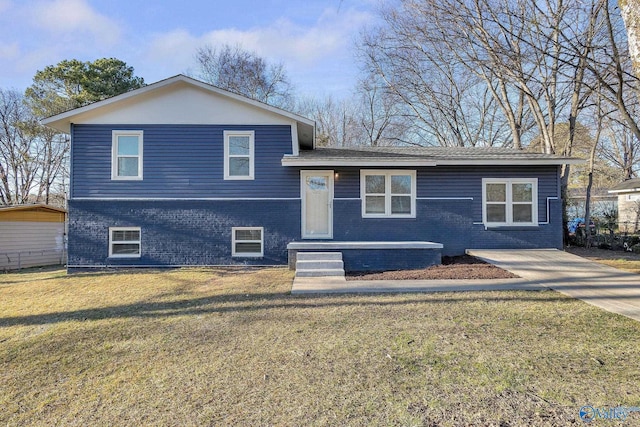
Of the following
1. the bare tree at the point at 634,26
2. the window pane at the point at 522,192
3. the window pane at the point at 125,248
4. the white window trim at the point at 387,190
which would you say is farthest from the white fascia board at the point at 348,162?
the bare tree at the point at 634,26

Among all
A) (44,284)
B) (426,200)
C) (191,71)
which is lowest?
(44,284)

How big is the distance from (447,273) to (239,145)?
22.1ft

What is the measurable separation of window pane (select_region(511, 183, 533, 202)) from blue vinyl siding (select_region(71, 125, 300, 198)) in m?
6.63

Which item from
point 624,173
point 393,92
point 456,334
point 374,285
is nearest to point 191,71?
point 393,92

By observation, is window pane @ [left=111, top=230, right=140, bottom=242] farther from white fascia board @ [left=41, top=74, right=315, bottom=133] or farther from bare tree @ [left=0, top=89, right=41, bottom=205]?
bare tree @ [left=0, top=89, right=41, bottom=205]

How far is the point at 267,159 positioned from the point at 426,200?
16.1 ft

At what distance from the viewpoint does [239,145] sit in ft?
32.8

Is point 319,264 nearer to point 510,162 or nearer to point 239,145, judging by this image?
point 239,145

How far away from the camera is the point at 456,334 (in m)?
4.05

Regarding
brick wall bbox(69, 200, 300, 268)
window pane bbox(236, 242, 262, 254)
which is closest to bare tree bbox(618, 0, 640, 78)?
brick wall bbox(69, 200, 300, 268)

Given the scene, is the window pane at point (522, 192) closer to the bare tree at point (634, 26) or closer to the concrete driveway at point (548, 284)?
the concrete driveway at point (548, 284)

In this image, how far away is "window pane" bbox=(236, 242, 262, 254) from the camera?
996cm

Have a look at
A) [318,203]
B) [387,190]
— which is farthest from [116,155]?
[387,190]

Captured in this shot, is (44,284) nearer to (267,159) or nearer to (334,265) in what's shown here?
(267,159)
